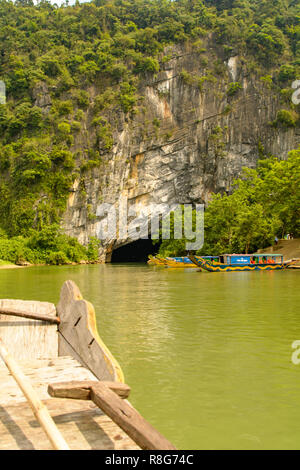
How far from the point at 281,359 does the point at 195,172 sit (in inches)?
1536

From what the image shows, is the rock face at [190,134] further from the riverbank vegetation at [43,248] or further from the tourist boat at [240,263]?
the tourist boat at [240,263]

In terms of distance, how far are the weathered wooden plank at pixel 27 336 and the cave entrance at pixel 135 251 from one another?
44.7 m

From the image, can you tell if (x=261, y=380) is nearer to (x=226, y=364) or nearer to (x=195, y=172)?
(x=226, y=364)

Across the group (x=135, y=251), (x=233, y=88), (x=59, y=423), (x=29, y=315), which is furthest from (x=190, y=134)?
(x=59, y=423)

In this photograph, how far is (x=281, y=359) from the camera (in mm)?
4711

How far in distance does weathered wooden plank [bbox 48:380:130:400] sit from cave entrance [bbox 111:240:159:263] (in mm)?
46076

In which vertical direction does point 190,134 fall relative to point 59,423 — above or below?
above

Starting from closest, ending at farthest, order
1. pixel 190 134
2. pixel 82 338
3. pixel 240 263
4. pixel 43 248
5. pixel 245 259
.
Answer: pixel 82 338 → pixel 240 263 → pixel 245 259 → pixel 43 248 → pixel 190 134

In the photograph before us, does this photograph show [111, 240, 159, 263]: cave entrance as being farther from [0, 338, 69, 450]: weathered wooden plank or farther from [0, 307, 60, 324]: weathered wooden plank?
[0, 338, 69, 450]: weathered wooden plank

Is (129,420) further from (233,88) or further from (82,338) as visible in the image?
(233,88)

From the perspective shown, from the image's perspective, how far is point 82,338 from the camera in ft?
9.68

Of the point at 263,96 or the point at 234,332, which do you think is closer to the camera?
the point at 234,332

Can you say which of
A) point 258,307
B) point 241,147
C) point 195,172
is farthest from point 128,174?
point 258,307

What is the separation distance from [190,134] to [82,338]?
41.3 meters
